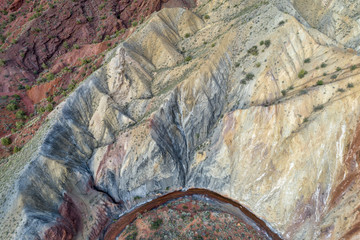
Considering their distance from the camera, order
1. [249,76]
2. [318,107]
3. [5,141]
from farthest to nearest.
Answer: [249,76] → [5,141] → [318,107]

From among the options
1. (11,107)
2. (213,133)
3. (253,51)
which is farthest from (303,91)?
(11,107)

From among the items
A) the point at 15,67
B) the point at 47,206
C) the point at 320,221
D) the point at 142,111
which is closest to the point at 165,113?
the point at 142,111

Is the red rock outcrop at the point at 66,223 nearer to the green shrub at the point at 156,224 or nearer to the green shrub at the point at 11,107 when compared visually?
the green shrub at the point at 156,224

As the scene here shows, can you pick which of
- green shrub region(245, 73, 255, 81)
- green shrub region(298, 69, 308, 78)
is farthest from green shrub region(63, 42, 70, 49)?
green shrub region(298, 69, 308, 78)

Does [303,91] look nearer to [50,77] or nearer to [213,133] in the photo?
[213,133]

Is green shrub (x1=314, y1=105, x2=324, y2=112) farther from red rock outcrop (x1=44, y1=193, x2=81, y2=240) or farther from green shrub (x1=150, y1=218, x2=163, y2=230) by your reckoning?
red rock outcrop (x1=44, y1=193, x2=81, y2=240)

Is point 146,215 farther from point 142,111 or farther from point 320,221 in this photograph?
point 320,221

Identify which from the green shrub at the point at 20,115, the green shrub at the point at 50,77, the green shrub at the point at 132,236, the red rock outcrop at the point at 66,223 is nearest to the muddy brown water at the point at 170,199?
the green shrub at the point at 132,236
